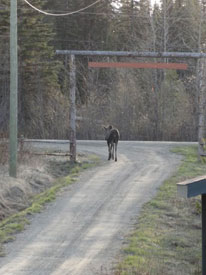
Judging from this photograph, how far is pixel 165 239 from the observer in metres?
12.0

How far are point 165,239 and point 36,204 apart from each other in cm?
407

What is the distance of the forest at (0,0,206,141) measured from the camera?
33250 millimetres

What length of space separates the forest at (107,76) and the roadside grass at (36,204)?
5.83 meters

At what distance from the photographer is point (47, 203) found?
15.4 m

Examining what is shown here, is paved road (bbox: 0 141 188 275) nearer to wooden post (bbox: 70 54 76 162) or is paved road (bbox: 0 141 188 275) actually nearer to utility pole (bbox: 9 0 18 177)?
wooden post (bbox: 70 54 76 162)

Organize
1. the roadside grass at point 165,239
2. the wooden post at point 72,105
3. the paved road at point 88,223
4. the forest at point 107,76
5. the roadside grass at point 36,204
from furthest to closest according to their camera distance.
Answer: the forest at point 107,76 → the wooden post at point 72,105 → the roadside grass at point 36,204 → the paved road at point 88,223 → the roadside grass at point 165,239

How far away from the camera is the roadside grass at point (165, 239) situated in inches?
397

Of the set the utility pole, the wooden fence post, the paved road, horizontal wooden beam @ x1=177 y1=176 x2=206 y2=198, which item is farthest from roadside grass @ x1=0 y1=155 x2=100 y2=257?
horizontal wooden beam @ x1=177 y1=176 x2=206 y2=198

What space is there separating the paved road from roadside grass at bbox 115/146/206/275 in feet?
0.99

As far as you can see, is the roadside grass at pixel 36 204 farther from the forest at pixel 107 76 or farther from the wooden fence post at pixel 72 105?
the forest at pixel 107 76

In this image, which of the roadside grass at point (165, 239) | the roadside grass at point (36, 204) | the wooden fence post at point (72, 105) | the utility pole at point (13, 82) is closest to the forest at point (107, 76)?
the wooden fence post at point (72, 105)

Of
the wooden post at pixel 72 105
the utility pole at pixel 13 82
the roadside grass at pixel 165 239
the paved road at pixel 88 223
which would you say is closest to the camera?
the roadside grass at pixel 165 239

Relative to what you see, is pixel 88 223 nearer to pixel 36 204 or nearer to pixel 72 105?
pixel 36 204

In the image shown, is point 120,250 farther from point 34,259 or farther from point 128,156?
point 128,156
